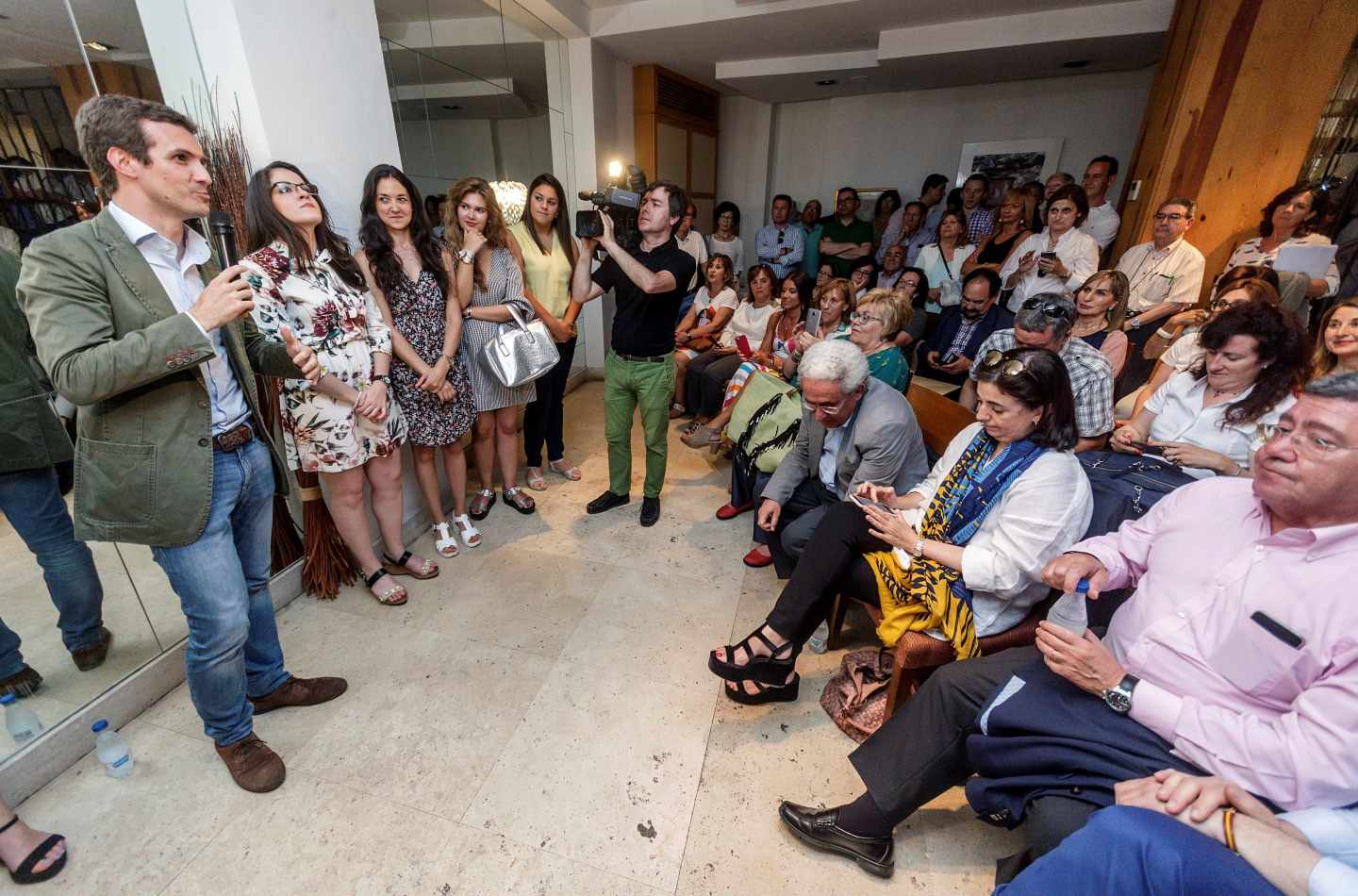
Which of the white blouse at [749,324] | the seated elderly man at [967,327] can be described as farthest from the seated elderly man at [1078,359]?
the white blouse at [749,324]

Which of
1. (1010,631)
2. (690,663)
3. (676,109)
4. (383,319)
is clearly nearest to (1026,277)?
(1010,631)

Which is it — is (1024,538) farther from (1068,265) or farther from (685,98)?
(685,98)

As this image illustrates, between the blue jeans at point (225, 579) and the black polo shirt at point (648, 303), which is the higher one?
the black polo shirt at point (648, 303)

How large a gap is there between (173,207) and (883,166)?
7200mm

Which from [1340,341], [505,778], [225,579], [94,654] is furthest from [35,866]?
[1340,341]

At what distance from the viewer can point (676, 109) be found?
5754 millimetres

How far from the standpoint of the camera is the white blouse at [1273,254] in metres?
2.79

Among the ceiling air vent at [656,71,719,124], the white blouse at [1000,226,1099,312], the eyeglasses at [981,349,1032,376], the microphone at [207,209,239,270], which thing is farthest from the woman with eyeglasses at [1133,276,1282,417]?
the ceiling air vent at [656,71,719,124]

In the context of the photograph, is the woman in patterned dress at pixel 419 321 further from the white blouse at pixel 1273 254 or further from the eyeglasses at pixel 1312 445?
the white blouse at pixel 1273 254

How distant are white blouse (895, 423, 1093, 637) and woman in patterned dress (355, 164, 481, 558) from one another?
2.13 metres

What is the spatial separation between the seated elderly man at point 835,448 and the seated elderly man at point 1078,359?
53cm

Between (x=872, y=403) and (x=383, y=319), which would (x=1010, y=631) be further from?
(x=383, y=319)

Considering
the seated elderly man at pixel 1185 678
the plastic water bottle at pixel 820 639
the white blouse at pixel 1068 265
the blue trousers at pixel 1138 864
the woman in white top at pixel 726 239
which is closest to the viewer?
the blue trousers at pixel 1138 864

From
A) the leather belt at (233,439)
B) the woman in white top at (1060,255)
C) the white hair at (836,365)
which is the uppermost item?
the woman in white top at (1060,255)
